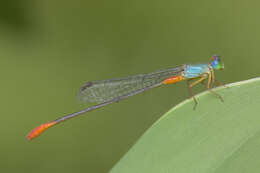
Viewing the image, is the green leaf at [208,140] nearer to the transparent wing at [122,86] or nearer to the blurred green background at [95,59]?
the transparent wing at [122,86]

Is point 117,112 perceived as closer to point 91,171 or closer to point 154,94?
point 154,94

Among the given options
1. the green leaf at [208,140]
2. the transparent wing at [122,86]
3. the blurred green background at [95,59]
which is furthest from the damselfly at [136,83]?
the green leaf at [208,140]

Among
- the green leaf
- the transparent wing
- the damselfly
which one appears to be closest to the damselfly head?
the damselfly

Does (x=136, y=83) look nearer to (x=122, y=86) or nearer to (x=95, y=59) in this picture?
(x=122, y=86)

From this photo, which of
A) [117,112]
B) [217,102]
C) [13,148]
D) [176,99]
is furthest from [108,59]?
[217,102]

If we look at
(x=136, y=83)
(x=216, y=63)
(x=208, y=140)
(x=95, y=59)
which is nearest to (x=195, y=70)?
(x=216, y=63)

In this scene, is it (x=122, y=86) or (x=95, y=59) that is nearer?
(x=122, y=86)
